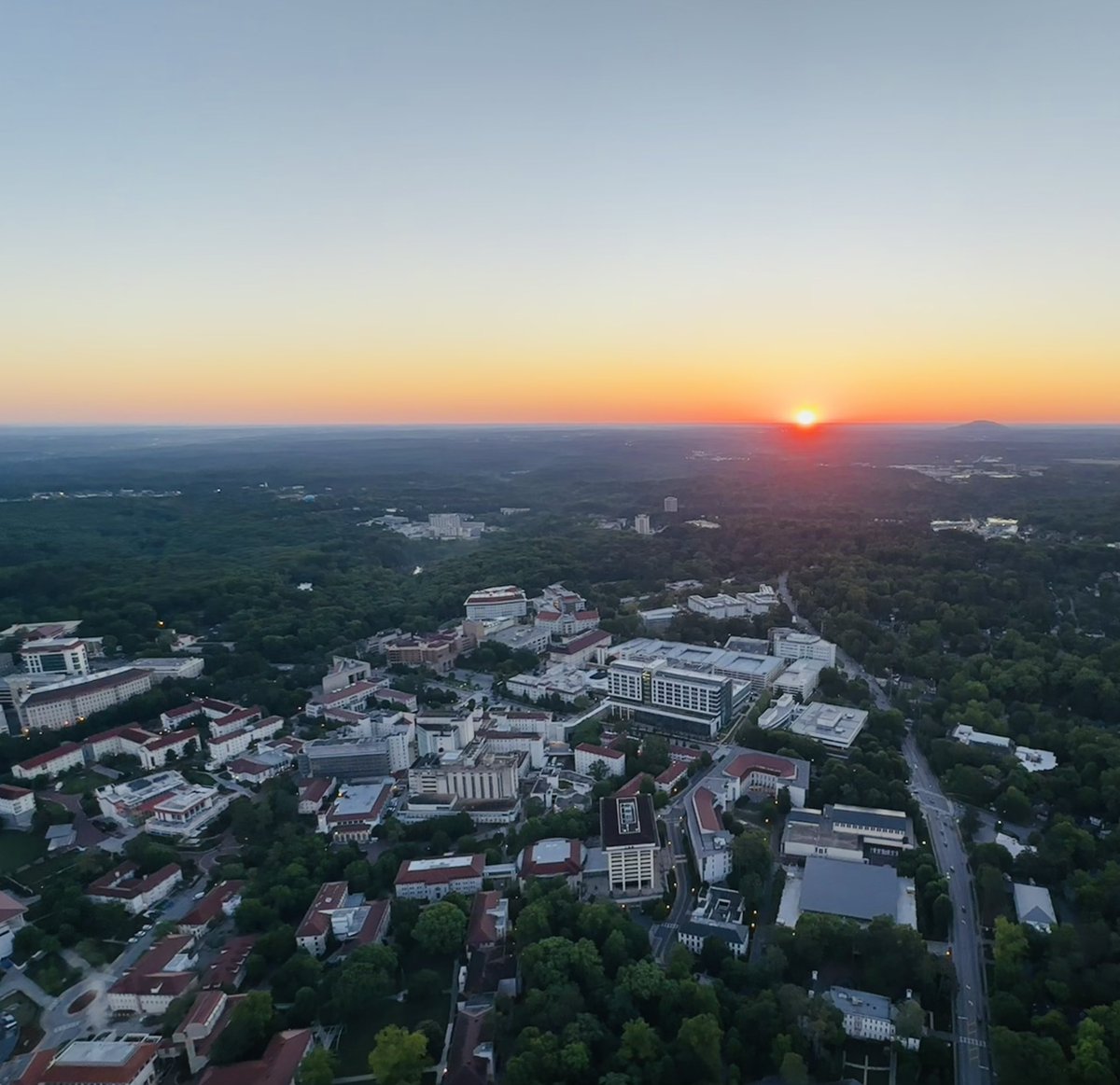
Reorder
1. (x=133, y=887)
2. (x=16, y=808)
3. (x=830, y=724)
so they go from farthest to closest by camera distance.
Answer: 1. (x=830, y=724)
2. (x=16, y=808)
3. (x=133, y=887)

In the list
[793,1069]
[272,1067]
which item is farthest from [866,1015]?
[272,1067]

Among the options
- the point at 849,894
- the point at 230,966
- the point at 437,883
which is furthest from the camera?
the point at 437,883

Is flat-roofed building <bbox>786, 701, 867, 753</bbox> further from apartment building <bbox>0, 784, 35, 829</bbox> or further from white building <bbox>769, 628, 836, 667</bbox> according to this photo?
apartment building <bbox>0, 784, 35, 829</bbox>

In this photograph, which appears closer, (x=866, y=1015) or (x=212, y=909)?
(x=866, y=1015)

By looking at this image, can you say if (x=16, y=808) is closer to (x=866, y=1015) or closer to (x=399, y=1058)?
(x=399, y=1058)

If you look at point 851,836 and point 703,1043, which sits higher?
point 703,1043

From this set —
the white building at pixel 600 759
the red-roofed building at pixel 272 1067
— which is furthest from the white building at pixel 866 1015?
the white building at pixel 600 759

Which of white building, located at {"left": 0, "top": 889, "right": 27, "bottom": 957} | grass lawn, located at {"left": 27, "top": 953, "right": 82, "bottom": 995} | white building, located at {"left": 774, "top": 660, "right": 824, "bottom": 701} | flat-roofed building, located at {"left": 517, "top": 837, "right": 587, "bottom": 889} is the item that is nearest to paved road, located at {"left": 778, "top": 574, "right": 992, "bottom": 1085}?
white building, located at {"left": 774, "top": 660, "right": 824, "bottom": 701}
